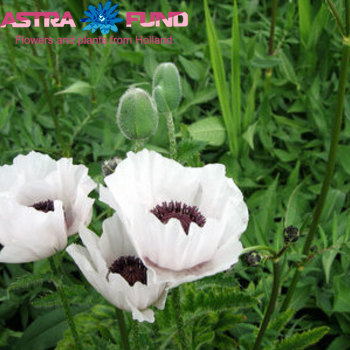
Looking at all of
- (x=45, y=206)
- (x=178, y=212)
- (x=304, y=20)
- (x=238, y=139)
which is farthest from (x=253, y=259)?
(x=304, y=20)

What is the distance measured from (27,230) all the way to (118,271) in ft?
0.34

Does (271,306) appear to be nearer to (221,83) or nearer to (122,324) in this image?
(122,324)

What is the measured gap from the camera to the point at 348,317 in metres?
1.06

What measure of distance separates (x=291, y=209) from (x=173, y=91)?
1.29 feet

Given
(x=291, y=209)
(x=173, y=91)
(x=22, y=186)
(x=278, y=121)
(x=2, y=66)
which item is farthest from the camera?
(x=2, y=66)

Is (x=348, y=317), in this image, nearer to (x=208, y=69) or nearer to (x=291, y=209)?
(x=291, y=209)

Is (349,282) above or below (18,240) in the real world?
below

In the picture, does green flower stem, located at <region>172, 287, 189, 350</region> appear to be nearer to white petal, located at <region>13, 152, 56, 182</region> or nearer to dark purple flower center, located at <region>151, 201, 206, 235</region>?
dark purple flower center, located at <region>151, 201, 206, 235</region>

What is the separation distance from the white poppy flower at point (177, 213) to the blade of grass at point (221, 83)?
2.38ft

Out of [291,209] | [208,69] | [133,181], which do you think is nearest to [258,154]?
[208,69]

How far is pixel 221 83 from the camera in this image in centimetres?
129

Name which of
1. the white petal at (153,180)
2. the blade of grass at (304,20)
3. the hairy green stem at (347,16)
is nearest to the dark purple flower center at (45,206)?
the white petal at (153,180)

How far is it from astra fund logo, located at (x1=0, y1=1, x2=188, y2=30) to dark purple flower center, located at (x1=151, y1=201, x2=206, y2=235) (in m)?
0.73

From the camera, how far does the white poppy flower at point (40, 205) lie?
1.75 feet
